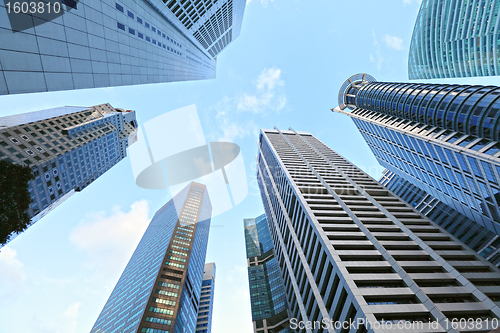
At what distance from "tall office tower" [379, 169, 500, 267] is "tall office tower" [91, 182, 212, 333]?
82315 millimetres

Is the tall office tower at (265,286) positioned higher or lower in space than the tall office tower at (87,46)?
lower

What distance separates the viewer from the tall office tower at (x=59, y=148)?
181ft

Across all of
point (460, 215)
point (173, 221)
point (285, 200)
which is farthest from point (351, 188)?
point (173, 221)

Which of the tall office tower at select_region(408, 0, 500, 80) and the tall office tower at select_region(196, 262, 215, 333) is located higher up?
the tall office tower at select_region(408, 0, 500, 80)

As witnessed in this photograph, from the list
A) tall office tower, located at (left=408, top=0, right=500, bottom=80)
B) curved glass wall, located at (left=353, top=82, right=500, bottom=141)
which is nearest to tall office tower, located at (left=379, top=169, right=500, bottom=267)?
curved glass wall, located at (left=353, top=82, right=500, bottom=141)

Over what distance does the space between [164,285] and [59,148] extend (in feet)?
176

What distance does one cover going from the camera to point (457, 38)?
80250 mm

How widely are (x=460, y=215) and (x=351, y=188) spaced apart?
34.4 m

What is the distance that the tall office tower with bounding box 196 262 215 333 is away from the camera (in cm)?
9781

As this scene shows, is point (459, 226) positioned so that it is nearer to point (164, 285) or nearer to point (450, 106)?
point (450, 106)

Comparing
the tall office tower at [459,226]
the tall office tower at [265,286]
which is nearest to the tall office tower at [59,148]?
the tall office tower at [265,286]

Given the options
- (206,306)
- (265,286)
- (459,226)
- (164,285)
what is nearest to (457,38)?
(459,226)

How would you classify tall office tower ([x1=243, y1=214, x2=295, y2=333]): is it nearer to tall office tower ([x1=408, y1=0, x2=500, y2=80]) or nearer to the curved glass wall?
the curved glass wall

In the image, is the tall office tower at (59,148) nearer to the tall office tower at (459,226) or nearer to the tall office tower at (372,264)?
the tall office tower at (372,264)
